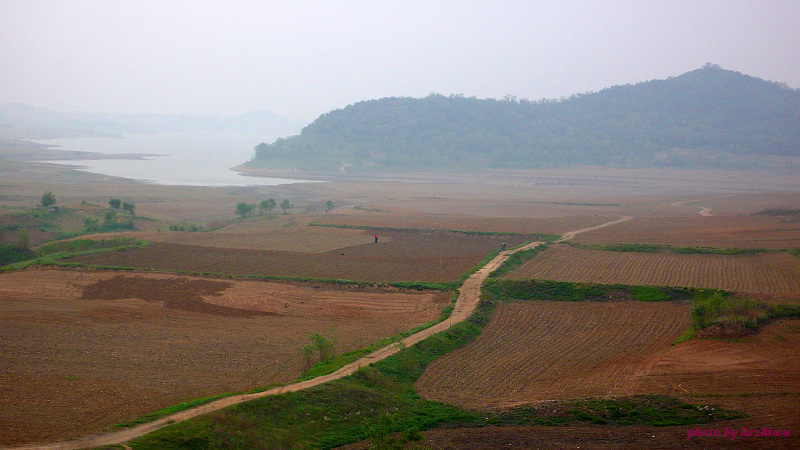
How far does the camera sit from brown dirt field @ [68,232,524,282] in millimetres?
34031

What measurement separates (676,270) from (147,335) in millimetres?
26487

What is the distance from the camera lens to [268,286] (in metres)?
30.9

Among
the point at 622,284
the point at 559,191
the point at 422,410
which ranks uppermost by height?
the point at 559,191

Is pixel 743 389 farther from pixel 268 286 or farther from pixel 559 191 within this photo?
pixel 559 191

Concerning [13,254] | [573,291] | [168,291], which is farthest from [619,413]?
[13,254]

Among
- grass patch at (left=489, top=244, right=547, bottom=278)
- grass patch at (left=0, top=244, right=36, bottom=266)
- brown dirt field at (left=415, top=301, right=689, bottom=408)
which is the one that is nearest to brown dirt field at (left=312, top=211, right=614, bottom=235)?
grass patch at (left=489, top=244, right=547, bottom=278)

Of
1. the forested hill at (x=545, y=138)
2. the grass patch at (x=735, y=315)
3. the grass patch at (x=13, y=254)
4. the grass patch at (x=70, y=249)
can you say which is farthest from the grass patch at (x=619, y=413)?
the forested hill at (x=545, y=138)

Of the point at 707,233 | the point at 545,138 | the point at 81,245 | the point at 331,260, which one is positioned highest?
the point at 545,138

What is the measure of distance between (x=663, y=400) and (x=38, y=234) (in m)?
47.2

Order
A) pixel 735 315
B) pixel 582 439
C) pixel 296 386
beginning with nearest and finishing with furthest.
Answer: pixel 582 439 → pixel 296 386 → pixel 735 315

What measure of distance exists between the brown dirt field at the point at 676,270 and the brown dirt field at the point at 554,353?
374 cm

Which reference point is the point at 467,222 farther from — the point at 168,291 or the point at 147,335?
the point at 147,335

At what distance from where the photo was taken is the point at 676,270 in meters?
32.9

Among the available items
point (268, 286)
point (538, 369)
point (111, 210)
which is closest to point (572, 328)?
point (538, 369)
